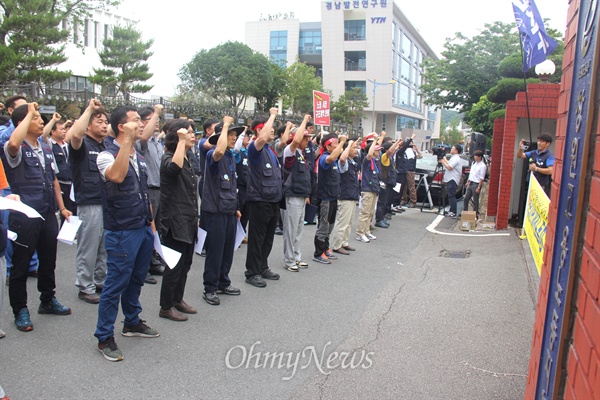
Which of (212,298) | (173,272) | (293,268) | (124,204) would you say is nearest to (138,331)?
(173,272)

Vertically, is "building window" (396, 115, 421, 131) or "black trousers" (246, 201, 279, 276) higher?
"building window" (396, 115, 421, 131)

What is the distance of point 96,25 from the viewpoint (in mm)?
37625

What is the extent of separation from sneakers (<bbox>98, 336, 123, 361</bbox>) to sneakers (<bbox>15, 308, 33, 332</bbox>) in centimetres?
81

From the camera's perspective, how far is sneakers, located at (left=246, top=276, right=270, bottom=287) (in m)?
6.14

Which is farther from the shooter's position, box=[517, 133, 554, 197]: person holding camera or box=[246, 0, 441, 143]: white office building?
box=[246, 0, 441, 143]: white office building

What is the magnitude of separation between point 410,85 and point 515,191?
65647 millimetres

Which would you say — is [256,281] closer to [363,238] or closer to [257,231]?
[257,231]

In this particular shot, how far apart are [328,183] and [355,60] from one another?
58.1 metres

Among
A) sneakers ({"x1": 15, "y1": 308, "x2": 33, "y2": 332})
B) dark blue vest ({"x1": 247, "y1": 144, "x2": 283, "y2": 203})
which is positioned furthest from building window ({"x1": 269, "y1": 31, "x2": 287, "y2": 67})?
sneakers ({"x1": 15, "y1": 308, "x2": 33, "y2": 332})

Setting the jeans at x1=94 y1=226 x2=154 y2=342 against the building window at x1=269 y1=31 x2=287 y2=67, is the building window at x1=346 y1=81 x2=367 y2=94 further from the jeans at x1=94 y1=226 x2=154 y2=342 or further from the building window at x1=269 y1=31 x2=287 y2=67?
the jeans at x1=94 y1=226 x2=154 y2=342

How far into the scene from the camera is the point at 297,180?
6848 millimetres

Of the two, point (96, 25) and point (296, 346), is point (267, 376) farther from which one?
point (96, 25)

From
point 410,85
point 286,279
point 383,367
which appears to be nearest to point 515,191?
point 286,279

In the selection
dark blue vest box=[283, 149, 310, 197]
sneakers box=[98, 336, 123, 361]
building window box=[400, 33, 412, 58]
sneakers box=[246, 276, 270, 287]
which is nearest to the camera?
sneakers box=[98, 336, 123, 361]
